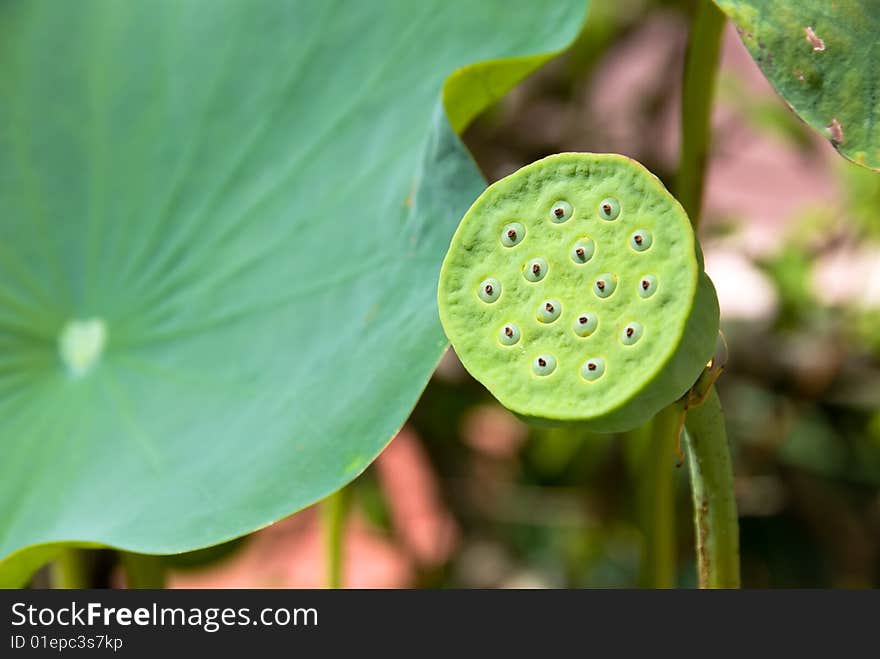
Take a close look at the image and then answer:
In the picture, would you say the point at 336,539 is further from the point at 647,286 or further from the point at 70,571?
the point at 647,286

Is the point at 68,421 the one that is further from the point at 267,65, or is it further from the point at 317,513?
the point at 317,513

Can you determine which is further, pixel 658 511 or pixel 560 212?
pixel 658 511

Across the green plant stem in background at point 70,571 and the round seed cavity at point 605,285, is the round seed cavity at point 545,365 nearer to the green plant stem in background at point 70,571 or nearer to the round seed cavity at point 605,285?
the round seed cavity at point 605,285

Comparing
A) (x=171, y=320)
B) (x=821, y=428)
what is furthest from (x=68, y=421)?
(x=821, y=428)

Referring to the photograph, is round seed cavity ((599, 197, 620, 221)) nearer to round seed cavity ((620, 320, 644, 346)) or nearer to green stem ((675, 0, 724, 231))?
round seed cavity ((620, 320, 644, 346))

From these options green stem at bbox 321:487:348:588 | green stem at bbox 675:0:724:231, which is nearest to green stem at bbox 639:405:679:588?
green stem at bbox 675:0:724:231

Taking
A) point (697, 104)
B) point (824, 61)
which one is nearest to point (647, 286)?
point (824, 61)
